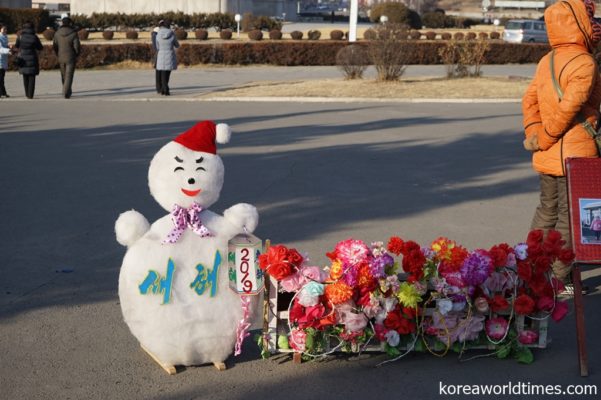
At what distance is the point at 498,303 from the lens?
4812 mm

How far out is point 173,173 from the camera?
475cm

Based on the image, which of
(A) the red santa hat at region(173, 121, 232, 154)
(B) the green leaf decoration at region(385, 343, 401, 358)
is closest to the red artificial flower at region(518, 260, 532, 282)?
(B) the green leaf decoration at region(385, 343, 401, 358)

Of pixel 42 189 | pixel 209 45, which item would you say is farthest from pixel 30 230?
pixel 209 45

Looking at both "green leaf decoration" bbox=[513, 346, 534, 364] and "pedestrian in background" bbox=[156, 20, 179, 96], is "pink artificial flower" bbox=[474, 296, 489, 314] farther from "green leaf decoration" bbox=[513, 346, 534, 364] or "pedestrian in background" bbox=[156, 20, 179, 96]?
"pedestrian in background" bbox=[156, 20, 179, 96]

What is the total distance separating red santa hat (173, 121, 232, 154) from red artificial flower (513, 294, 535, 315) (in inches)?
74.3

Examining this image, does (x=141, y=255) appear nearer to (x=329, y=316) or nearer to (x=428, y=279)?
(x=329, y=316)

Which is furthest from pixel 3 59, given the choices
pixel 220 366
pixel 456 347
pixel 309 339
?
pixel 456 347

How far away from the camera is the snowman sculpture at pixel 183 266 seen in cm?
462

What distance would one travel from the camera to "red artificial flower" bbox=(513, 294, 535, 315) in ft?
15.7

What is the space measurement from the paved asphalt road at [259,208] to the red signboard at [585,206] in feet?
2.19

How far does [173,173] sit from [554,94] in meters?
2.67

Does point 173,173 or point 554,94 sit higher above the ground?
point 554,94

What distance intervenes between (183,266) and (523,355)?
6.67 ft

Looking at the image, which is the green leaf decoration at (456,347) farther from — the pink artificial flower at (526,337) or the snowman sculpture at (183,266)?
the snowman sculpture at (183,266)
